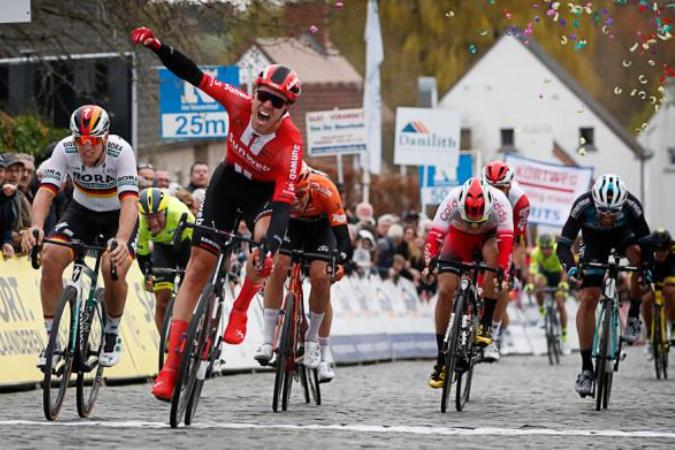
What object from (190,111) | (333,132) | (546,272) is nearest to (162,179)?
(190,111)

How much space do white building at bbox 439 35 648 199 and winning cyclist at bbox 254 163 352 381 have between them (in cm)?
7153

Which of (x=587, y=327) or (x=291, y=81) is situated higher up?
(x=291, y=81)

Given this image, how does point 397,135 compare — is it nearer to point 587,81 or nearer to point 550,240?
point 550,240

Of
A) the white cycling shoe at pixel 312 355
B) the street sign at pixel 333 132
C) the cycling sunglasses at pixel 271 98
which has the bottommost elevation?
the white cycling shoe at pixel 312 355

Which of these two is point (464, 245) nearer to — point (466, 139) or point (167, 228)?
point (167, 228)

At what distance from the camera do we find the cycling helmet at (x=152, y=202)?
16.3 metres

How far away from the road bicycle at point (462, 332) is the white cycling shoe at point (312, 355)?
103cm

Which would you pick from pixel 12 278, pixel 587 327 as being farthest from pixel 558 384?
pixel 12 278

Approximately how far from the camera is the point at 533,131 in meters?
87.2

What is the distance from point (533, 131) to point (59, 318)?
76816 mm

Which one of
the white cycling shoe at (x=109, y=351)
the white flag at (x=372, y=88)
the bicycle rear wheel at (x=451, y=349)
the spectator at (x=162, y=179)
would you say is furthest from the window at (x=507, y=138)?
the white cycling shoe at (x=109, y=351)

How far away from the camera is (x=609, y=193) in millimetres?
14734

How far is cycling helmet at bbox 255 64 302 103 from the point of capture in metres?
11.3

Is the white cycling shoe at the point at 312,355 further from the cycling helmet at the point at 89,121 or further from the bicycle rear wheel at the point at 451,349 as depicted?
the cycling helmet at the point at 89,121
